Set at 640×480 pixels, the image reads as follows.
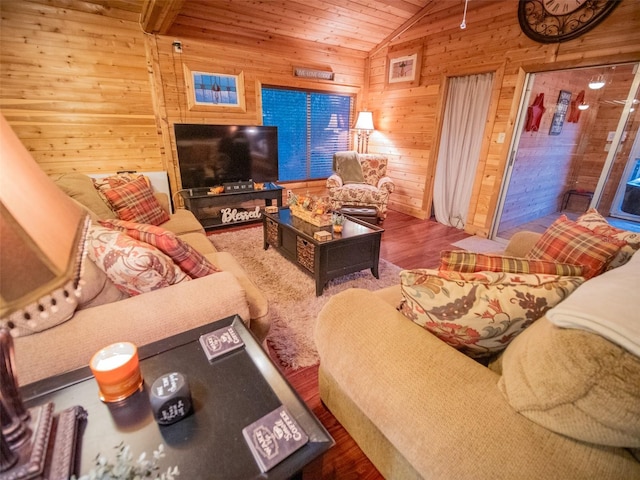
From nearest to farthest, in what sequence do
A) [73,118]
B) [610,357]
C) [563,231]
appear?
[610,357] < [563,231] < [73,118]

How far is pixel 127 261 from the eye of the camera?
108 cm

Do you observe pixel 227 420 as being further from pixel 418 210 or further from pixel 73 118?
pixel 418 210

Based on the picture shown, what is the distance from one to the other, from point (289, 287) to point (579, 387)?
6.71ft

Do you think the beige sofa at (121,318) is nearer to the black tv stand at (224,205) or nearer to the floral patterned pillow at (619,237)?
the floral patterned pillow at (619,237)

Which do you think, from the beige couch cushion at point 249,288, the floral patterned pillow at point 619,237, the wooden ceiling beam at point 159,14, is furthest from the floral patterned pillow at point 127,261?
the wooden ceiling beam at point 159,14

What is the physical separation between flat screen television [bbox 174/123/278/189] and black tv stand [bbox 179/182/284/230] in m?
0.21

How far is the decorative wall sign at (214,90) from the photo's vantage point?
3.82 meters

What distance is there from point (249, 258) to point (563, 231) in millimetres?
2490

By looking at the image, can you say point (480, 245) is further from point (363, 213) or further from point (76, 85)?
point (76, 85)

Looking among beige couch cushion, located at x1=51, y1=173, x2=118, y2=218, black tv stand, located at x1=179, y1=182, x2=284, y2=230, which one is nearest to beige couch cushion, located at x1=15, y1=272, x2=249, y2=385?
beige couch cushion, located at x1=51, y1=173, x2=118, y2=218

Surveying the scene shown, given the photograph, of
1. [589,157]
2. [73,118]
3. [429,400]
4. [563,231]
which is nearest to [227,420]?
[429,400]

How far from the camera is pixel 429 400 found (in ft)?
2.57

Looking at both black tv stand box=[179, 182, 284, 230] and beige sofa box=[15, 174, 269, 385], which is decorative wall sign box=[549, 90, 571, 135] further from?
beige sofa box=[15, 174, 269, 385]

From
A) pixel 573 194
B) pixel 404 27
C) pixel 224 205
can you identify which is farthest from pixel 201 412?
pixel 573 194
